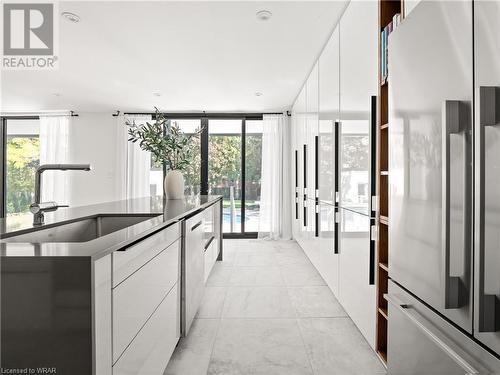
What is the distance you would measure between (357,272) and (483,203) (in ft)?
5.34

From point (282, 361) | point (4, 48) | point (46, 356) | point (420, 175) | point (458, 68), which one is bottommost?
point (282, 361)

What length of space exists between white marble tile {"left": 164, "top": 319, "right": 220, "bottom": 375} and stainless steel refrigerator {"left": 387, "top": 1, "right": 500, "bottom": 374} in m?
1.15

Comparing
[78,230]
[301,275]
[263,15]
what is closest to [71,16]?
[263,15]

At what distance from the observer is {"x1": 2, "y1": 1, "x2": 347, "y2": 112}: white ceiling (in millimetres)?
2727

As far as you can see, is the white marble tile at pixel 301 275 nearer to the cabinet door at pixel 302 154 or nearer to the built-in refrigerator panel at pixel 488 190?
the cabinet door at pixel 302 154

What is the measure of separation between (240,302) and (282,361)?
1.02 metres

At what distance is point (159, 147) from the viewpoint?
9.16 ft

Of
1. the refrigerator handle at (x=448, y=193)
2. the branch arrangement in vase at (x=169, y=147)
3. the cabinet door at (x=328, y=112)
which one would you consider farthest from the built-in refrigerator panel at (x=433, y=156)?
the branch arrangement in vase at (x=169, y=147)

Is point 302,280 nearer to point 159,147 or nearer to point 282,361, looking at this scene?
point 282,361

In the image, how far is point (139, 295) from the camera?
1.27 metres

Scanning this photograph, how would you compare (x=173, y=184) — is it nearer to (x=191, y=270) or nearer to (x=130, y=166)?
(x=191, y=270)

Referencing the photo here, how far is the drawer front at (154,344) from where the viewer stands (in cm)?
116

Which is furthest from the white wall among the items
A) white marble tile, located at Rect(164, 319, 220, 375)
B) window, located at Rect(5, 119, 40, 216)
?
white marble tile, located at Rect(164, 319, 220, 375)

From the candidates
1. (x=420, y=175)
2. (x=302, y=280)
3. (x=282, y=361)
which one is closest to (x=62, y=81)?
(x=302, y=280)
